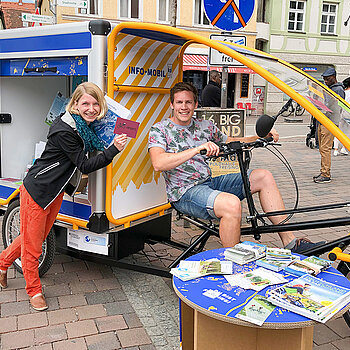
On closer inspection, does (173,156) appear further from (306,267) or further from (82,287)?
(82,287)

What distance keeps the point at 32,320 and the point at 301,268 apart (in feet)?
6.29

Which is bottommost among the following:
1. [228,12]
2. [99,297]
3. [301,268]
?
[99,297]

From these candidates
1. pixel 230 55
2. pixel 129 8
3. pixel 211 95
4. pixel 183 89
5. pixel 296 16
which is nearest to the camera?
pixel 230 55

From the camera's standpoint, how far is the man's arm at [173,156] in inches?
121

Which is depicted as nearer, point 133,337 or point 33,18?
point 133,337

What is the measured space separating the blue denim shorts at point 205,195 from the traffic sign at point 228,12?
6.71 feet

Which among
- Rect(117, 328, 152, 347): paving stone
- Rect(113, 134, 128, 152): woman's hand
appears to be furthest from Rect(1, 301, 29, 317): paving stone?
Rect(113, 134, 128, 152): woman's hand

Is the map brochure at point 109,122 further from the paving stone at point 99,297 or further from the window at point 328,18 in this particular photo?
the window at point 328,18

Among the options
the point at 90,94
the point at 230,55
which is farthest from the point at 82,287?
the point at 230,55

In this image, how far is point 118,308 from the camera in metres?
3.42

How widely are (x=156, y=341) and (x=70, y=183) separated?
4.16ft

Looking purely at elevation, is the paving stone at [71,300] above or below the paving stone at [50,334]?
below

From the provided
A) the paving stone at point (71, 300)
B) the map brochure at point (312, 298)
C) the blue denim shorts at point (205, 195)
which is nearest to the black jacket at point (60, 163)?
the blue denim shorts at point (205, 195)

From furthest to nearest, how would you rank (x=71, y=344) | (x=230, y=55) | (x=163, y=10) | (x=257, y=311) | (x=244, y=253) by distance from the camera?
(x=163, y=10) → (x=71, y=344) → (x=230, y=55) → (x=244, y=253) → (x=257, y=311)
